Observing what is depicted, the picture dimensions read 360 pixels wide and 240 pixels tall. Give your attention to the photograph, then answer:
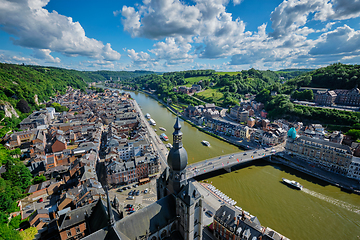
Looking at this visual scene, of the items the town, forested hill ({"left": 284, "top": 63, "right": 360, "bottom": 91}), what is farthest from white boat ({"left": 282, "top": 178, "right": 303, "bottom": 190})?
forested hill ({"left": 284, "top": 63, "right": 360, "bottom": 91})

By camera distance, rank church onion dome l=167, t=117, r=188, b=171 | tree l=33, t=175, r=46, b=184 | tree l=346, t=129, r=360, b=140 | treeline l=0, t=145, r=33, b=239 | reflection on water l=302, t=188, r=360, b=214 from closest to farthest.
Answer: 1. church onion dome l=167, t=117, r=188, b=171
2. treeline l=0, t=145, r=33, b=239
3. reflection on water l=302, t=188, r=360, b=214
4. tree l=33, t=175, r=46, b=184
5. tree l=346, t=129, r=360, b=140

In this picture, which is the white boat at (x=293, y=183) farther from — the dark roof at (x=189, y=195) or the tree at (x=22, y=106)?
the tree at (x=22, y=106)

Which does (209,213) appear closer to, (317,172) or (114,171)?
(114,171)

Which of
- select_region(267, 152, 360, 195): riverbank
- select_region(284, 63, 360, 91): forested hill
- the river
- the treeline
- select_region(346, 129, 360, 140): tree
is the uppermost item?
select_region(284, 63, 360, 91): forested hill

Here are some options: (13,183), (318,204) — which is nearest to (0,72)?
(13,183)

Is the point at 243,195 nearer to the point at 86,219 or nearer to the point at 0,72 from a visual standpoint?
the point at 86,219

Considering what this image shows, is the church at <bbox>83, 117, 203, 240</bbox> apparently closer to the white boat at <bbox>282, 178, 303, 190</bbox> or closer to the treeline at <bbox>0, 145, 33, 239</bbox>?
the treeline at <bbox>0, 145, 33, 239</bbox>

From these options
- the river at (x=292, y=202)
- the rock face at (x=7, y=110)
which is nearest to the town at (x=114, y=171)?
the river at (x=292, y=202)
